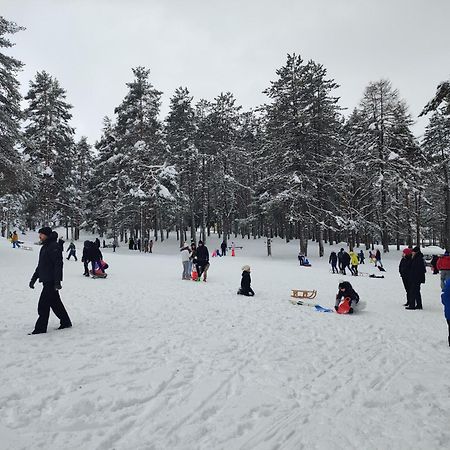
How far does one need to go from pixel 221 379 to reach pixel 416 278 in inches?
339

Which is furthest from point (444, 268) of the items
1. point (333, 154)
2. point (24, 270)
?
point (333, 154)

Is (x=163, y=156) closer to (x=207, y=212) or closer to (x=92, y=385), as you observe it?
(x=207, y=212)

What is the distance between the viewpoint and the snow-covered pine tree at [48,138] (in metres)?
31.3

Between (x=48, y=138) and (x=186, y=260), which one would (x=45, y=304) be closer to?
(x=186, y=260)

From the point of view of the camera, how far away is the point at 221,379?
504 cm

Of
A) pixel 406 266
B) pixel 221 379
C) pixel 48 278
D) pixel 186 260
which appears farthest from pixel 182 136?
pixel 221 379

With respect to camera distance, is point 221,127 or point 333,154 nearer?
point 333,154

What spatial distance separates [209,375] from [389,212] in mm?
33880

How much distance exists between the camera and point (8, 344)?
20.0 ft

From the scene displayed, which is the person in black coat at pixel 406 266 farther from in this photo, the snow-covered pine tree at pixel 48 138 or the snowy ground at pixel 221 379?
the snow-covered pine tree at pixel 48 138

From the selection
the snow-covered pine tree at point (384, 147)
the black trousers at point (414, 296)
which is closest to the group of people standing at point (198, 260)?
the black trousers at point (414, 296)

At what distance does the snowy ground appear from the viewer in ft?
11.9

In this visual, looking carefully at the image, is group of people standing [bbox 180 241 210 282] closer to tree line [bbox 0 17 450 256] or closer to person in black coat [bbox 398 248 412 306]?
person in black coat [bbox 398 248 412 306]

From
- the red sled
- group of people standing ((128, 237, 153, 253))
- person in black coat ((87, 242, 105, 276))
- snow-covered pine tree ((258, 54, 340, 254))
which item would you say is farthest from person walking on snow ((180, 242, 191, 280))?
group of people standing ((128, 237, 153, 253))
